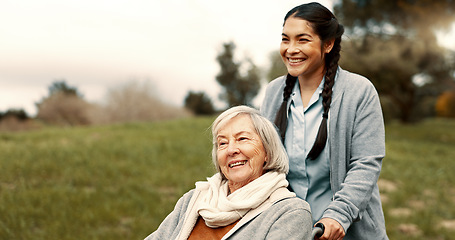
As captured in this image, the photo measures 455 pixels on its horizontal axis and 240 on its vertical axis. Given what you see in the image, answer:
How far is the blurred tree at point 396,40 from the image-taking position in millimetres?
15117

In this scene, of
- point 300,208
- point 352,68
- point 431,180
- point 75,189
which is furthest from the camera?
point 352,68

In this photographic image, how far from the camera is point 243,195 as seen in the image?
1979 millimetres

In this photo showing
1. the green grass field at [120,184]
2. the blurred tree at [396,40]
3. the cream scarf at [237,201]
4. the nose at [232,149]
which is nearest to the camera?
the cream scarf at [237,201]

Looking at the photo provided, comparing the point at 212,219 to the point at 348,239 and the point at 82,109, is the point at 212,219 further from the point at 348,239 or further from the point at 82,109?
the point at 82,109

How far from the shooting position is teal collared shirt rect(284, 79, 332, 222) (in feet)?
7.06

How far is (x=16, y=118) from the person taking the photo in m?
21.1

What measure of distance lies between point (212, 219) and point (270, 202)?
0.26 meters

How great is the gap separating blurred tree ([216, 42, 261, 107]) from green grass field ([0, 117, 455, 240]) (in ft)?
53.2

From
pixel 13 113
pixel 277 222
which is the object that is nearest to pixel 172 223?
pixel 277 222

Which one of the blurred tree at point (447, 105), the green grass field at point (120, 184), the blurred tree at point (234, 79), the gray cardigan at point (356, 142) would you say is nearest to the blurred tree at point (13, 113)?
the blurred tree at point (234, 79)

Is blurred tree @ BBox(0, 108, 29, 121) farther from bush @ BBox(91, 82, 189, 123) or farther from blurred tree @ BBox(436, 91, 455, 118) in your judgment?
blurred tree @ BBox(436, 91, 455, 118)

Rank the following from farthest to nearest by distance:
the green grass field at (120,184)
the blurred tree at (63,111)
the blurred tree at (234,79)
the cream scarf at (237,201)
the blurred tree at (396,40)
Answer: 1. the blurred tree at (234,79)
2. the blurred tree at (63,111)
3. the blurred tree at (396,40)
4. the green grass field at (120,184)
5. the cream scarf at (237,201)

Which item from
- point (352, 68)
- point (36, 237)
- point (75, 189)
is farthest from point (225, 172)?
point (352, 68)

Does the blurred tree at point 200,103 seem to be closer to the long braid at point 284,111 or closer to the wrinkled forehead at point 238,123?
the long braid at point 284,111
